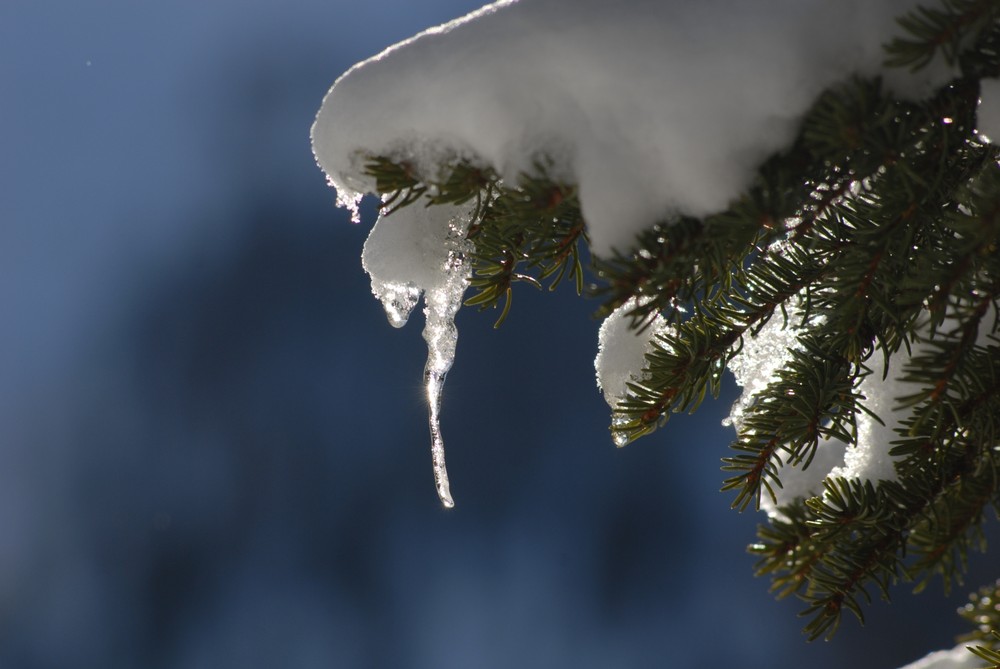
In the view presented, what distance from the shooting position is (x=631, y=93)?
1.69 feet

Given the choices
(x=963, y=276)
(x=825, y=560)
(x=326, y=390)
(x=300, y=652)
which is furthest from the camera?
(x=326, y=390)

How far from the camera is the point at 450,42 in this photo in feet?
1.85

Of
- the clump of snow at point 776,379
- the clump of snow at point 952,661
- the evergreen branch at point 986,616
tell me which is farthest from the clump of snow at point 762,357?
the clump of snow at point 952,661

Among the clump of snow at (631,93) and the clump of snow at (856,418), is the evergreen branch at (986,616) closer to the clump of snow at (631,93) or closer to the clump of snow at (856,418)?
the clump of snow at (856,418)

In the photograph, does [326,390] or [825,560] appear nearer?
[825,560]

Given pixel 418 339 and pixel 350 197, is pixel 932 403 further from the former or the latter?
pixel 418 339

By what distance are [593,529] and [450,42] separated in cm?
431

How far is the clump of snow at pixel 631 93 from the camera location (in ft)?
1.62

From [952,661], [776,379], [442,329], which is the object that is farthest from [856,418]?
[442,329]

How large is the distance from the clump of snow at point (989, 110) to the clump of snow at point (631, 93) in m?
0.05

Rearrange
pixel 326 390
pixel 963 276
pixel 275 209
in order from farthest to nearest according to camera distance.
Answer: pixel 275 209 < pixel 326 390 < pixel 963 276

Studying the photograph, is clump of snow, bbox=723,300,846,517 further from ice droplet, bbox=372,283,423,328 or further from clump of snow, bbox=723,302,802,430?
ice droplet, bbox=372,283,423,328

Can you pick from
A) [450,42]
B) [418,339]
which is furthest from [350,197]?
[418,339]

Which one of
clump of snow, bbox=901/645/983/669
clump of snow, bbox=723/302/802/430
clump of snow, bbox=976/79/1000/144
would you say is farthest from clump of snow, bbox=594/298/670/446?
clump of snow, bbox=901/645/983/669
